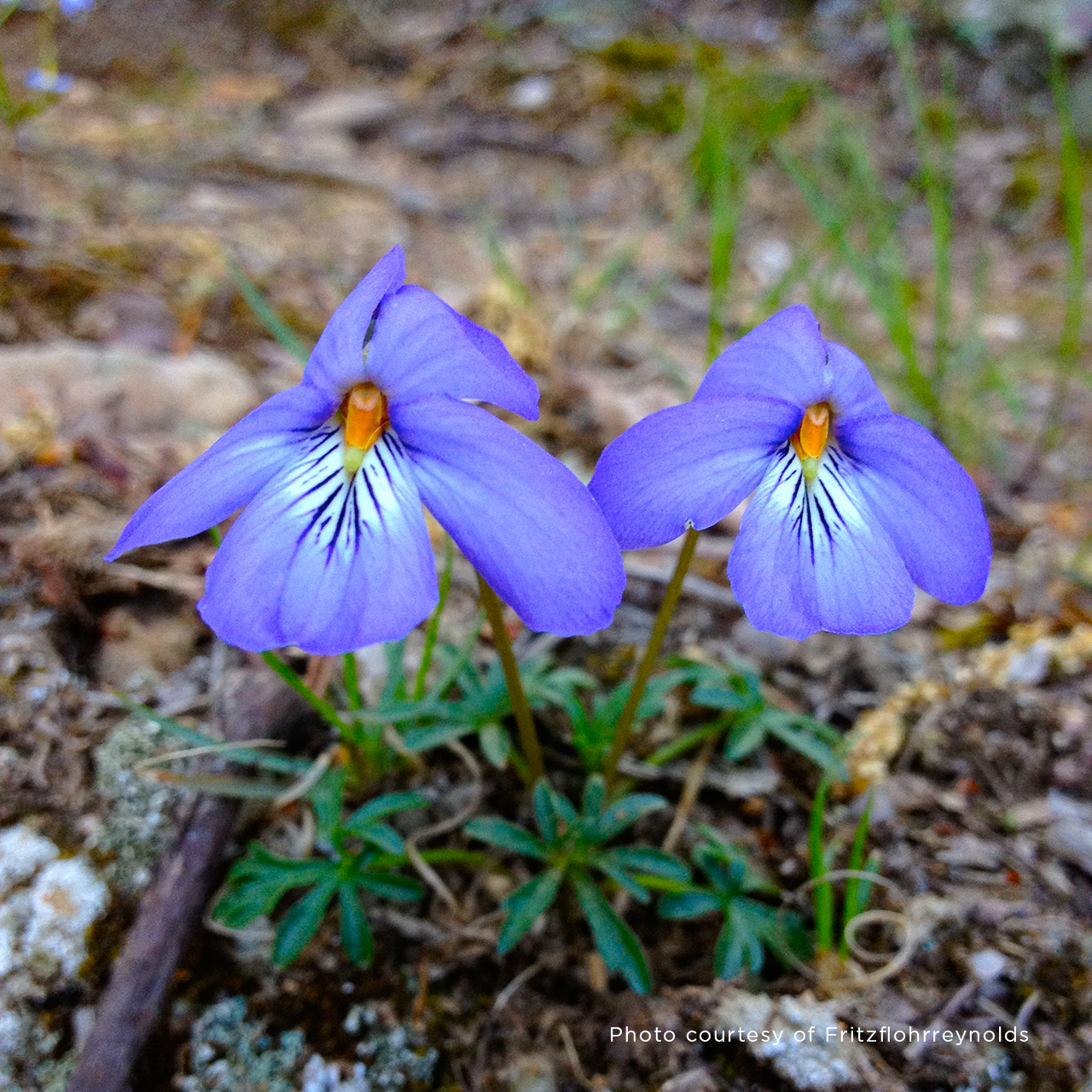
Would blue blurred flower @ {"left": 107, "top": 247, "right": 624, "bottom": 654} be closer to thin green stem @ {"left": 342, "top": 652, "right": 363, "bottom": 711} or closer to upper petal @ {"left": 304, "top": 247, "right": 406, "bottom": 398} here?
upper petal @ {"left": 304, "top": 247, "right": 406, "bottom": 398}

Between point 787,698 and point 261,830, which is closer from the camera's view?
point 261,830

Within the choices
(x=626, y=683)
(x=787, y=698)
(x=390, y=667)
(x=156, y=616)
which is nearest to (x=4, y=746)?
(x=156, y=616)

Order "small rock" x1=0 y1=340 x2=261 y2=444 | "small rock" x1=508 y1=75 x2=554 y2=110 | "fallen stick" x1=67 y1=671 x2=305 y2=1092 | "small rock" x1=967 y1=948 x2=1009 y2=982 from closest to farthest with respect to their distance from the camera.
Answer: "fallen stick" x1=67 y1=671 x2=305 y2=1092 < "small rock" x1=967 y1=948 x2=1009 y2=982 < "small rock" x1=0 y1=340 x2=261 y2=444 < "small rock" x1=508 y1=75 x2=554 y2=110

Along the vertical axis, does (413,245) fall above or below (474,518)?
below

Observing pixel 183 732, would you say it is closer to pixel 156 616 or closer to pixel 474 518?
pixel 156 616

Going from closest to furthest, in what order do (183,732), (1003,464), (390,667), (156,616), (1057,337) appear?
1. (183,732)
2. (390,667)
3. (156,616)
4. (1003,464)
5. (1057,337)

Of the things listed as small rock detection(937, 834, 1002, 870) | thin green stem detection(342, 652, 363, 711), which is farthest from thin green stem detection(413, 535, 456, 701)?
small rock detection(937, 834, 1002, 870)
